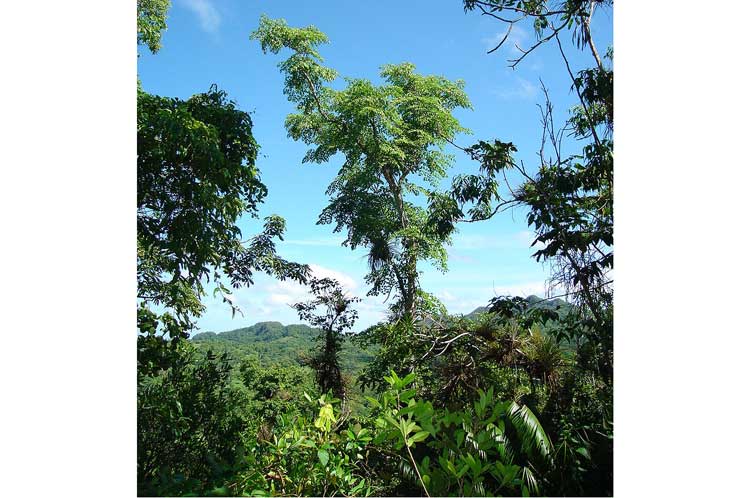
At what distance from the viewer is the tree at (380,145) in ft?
21.5

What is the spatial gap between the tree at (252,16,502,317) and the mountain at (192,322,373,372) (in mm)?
846

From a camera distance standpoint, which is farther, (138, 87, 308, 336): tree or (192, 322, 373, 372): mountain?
(192, 322, 373, 372): mountain

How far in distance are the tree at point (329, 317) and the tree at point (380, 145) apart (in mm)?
764

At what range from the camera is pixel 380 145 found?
21.7 ft

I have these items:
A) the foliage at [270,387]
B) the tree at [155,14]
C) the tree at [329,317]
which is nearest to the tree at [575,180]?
the foliage at [270,387]

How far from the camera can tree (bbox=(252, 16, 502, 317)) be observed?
6.55 m

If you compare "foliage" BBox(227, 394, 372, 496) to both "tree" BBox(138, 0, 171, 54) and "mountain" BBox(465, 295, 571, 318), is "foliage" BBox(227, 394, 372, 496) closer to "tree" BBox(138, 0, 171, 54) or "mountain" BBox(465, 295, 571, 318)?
"mountain" BBox(465, 295, 571, 318)

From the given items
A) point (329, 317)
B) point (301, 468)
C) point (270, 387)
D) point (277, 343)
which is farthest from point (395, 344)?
point (301, 468)

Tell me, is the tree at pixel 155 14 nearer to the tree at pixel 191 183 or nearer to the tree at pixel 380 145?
the tree at pixel 380 145

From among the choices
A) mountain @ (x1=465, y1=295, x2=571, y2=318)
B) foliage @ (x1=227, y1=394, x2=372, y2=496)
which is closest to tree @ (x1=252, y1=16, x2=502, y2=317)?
mountain @ (x1=465, y1=295, x2=571, y2=318)

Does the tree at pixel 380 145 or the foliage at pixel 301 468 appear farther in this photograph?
the tree at pixel 380 145

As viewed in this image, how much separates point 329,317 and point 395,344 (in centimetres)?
136

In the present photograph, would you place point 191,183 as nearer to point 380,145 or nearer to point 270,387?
point 270,387

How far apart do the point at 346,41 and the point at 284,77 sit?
101 inches
